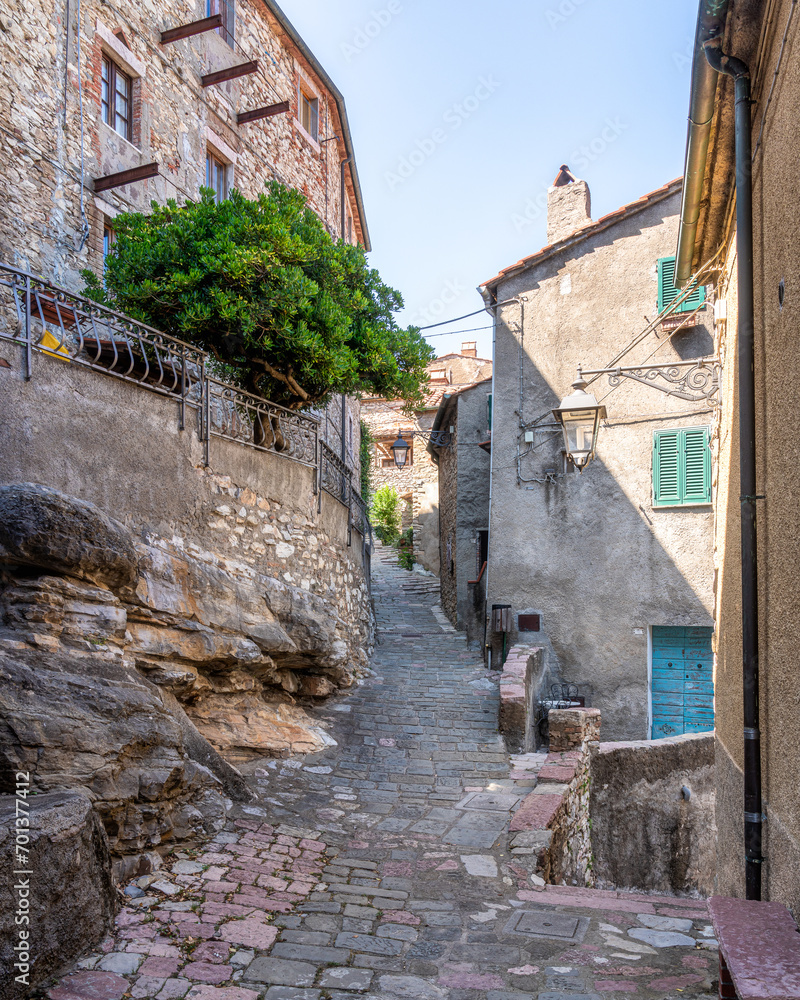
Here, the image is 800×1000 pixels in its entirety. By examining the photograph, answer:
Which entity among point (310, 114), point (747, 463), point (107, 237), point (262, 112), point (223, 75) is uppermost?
point (310, 114)

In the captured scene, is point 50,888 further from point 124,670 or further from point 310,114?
point 310,114

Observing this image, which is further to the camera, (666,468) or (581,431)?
(666,468)

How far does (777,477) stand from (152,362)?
20.3ft

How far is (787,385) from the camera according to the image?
3432mm

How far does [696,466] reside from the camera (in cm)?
1200

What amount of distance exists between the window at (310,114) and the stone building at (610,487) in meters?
7.39

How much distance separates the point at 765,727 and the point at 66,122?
11.9m

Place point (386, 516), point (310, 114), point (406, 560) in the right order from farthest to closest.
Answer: point (386, 516) < point (406, 560) < point (310, 114)

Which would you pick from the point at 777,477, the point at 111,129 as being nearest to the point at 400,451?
the point at 111,129

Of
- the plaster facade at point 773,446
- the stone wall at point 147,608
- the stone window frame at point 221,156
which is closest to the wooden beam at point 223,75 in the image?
the stone window frame at point 221,156

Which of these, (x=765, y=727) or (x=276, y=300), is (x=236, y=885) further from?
(x=276, y=300)

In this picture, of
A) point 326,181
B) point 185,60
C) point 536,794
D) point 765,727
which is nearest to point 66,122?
point 185,60

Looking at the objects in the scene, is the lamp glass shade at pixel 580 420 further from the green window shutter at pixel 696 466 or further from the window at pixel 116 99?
the window at pixel 116 99

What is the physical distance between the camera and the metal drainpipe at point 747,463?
379 cm
